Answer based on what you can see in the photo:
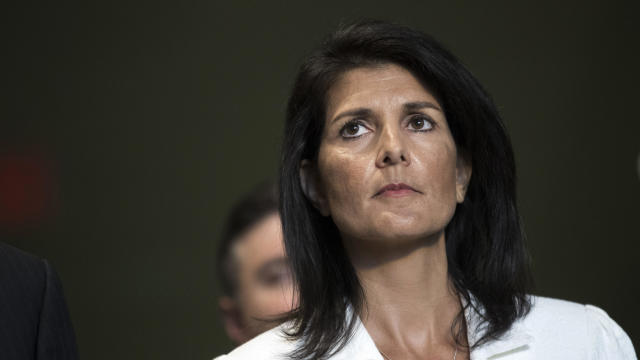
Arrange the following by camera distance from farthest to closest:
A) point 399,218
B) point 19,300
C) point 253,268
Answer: point 253,268
point 399,218
point 19,300

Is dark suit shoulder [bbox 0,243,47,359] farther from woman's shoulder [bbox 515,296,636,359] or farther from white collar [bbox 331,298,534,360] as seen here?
woman's shoulder [bbox 515,296,636,359]

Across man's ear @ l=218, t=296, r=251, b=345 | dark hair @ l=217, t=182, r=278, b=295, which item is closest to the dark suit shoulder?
man's ear @ l=218, t=296, r=251, b=345

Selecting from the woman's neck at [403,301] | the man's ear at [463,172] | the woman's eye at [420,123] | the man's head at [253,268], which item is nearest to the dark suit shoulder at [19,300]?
the woman's neck at [403,301]

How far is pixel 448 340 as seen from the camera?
2.94 metres

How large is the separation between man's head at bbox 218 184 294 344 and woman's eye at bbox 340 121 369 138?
2.85 feet

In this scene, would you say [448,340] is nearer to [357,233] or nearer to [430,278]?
[430,278]

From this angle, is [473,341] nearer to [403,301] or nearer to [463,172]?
[403,301]

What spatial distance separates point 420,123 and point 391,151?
0.16 meters

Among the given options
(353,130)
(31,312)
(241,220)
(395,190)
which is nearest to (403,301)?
(395,190)

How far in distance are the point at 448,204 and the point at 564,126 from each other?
9.78ft

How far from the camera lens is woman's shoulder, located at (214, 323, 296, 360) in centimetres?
286

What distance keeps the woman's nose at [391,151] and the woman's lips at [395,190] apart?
0.05m

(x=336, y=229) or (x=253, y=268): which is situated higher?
(x=336, y=229)

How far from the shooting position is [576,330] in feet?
9.75
